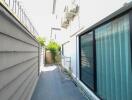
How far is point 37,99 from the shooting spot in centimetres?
520

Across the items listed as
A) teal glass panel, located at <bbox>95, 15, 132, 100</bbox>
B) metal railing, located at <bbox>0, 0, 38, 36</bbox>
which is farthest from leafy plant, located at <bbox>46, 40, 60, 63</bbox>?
teal glass panel, located at <bbox>95, 15, 132, 100</bbox>

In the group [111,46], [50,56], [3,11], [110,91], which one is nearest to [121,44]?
[111,46]

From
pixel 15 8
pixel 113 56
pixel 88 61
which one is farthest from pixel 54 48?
pixel 113 56

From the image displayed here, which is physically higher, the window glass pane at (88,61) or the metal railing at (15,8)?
the metal railing at (15,8)

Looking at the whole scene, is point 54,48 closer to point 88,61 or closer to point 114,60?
point 88,61

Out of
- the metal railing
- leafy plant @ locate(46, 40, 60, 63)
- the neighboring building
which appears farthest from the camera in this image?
leafy plant @ locate(46, 40, 60, 63)

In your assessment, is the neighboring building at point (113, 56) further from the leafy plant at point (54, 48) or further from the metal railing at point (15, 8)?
the leafy plant at point (54, 48)

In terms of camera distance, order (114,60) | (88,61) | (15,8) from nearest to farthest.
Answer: (114,60)
(15,8)
(88,61)

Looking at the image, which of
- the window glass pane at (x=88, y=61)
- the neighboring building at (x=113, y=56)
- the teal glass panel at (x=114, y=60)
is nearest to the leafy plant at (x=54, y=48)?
the window glass pane at (x=88, y=61)

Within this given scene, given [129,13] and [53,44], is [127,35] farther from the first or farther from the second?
[53,44]

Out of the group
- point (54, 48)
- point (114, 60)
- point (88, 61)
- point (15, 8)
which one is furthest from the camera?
point (54, 48)

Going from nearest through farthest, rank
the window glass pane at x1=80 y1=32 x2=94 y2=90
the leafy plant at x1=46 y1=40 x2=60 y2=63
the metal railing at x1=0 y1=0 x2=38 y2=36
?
the metal railing at x1=0 y1=0 x2=38 y2=36 < the window glass pane at x1=80 y1=32 x2=94 y2=90 < the leafy plant at x1=46 y1=40 x2=60 y2=63

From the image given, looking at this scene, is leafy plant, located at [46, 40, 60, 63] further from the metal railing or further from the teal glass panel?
the teal glass panel

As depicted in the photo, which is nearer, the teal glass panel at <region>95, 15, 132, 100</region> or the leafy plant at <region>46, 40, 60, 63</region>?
the teal glass panel at <region>95, 15, 132, 100</region>
